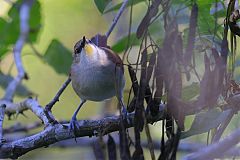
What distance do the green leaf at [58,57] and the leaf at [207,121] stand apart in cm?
140

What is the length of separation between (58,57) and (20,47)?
350 mm

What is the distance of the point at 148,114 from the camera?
156 cm

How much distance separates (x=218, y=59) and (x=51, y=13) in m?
3.88

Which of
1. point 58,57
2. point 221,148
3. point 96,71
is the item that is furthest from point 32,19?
point 221,148

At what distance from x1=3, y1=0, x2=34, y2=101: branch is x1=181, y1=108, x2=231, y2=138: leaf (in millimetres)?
1529

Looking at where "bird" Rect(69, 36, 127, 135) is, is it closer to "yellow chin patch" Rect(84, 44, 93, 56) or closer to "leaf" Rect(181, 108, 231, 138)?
"yellow chin patch" Rect(84, 44, 93, 56)

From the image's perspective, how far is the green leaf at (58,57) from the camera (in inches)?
115

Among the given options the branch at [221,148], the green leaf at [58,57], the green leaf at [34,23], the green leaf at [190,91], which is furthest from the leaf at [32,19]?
the branch at [221,148]

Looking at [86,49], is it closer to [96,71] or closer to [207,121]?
[96,71]

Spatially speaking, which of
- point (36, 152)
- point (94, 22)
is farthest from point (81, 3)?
point (36, 152)

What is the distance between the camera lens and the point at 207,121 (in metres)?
1.60

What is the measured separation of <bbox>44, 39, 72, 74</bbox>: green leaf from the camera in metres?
2.92

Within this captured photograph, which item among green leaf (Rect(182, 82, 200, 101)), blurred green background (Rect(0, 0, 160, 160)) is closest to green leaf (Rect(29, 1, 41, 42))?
blurred green background (Rect(0, 0, 160, 160))

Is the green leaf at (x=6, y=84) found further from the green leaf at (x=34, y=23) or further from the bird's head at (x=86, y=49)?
the bird's head at (x=86, y=49)
